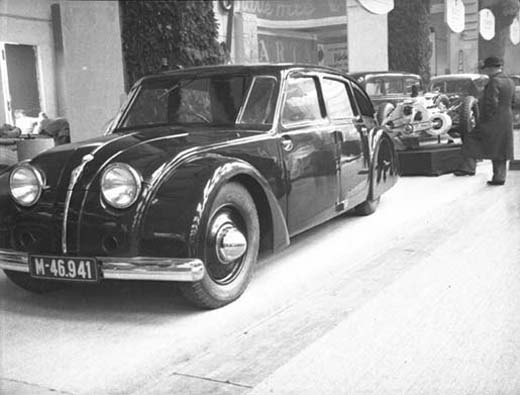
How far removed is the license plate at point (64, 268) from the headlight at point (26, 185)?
34 centimetres

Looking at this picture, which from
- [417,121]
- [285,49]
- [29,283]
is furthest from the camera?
[417,121]

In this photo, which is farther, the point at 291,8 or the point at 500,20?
the point at 500,20

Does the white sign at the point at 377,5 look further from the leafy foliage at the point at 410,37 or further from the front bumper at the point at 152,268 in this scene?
the front bumper at the point at 152,268

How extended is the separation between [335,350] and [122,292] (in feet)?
5.25

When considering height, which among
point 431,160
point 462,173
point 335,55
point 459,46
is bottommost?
point 462,173

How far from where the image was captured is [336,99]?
216 inches

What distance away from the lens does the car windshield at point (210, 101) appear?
439 cm

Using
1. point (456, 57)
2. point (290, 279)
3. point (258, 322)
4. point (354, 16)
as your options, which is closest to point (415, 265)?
point (290, 279)

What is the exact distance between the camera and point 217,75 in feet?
14.8

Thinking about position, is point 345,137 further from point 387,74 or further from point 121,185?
point 387,74

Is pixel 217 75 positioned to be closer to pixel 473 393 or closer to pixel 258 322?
pixel 258 322

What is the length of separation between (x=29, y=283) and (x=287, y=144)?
1.94 m

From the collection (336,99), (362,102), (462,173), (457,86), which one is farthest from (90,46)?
(457,86)

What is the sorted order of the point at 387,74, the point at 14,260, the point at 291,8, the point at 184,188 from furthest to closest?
the point at 387,74
the point at 14,260
the point at 184,188
the point at 291,8
